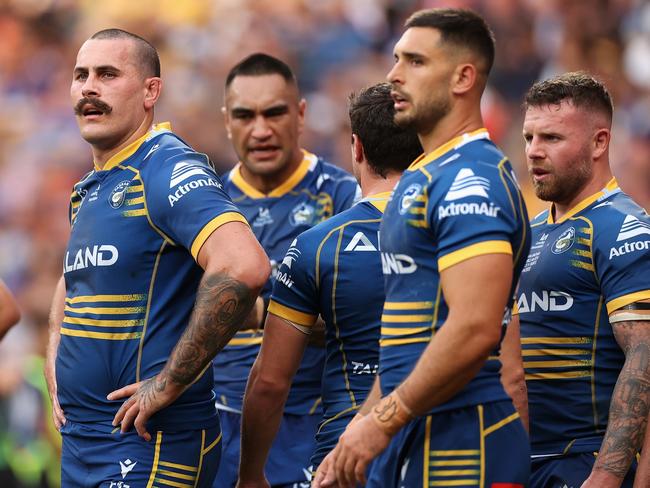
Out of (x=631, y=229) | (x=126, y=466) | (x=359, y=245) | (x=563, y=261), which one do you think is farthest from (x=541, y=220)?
(x=126, y=466)

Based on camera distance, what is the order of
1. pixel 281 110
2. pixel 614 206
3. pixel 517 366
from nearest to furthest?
pixel 517 366
pixel 614 206
pixel 281 110

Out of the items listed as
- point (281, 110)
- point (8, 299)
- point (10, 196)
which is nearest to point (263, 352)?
point (8, 299)

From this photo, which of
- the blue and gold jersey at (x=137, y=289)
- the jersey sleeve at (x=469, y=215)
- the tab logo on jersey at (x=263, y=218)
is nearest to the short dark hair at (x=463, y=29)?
the jersey sleeve at (x=469, y=215)

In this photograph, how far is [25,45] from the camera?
13.8 metres

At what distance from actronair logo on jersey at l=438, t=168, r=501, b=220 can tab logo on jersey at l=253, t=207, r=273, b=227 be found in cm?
302

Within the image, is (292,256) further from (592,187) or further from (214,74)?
(214,74)

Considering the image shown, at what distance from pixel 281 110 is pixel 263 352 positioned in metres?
2.55

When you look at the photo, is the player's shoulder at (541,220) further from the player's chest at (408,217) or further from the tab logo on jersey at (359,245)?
the player's chest at (408,217)

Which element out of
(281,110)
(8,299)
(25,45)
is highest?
(25,45)

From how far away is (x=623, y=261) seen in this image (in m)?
4.86

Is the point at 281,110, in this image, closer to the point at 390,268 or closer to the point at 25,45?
the point at 390,268

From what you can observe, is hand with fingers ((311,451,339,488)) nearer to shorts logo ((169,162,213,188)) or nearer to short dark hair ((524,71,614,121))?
Result: shorts logo ((169,162,213,188))

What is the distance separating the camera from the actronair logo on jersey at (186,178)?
4574 millimetres

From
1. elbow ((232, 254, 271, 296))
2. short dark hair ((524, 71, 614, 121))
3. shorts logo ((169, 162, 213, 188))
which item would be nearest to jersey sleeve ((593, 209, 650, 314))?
short dark hair ((524, 71, 614, 121))
